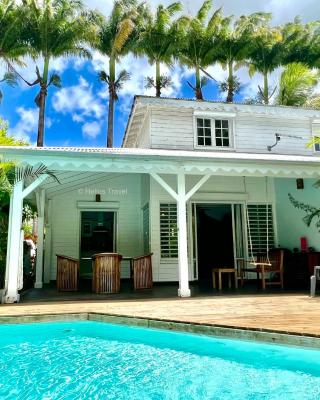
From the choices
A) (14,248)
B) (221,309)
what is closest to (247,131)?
(221,309)

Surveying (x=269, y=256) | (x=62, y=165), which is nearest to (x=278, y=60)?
(x=269, y=256)

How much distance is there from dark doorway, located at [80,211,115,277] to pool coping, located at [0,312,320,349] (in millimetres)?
6513

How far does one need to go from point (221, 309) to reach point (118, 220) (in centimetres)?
667

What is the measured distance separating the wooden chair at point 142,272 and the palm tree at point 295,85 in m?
17.9

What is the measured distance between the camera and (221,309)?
5.88 metres

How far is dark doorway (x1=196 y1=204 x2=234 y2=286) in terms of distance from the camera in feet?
49.1

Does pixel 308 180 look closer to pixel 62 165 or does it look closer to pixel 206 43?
pixel 62 165

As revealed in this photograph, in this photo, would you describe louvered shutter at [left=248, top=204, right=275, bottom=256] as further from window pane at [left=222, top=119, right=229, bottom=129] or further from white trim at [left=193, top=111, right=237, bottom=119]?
white trim at [left=193, top=111, right=237, bottom=119]

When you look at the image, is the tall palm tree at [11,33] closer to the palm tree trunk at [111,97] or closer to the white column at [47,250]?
the palm tree trunk at [111,97]

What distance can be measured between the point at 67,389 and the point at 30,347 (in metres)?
1.49

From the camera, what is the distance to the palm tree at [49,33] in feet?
66.2

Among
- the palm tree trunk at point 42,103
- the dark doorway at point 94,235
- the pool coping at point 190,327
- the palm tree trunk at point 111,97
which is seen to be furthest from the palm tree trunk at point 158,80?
the pool coping at point 190,327

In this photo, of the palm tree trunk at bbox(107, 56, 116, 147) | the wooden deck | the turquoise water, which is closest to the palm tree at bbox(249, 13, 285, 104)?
the palm tree trunk at bbox(107, 56, 116, 147)

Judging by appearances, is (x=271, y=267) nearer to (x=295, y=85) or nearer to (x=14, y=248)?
(x=14, y=248)
